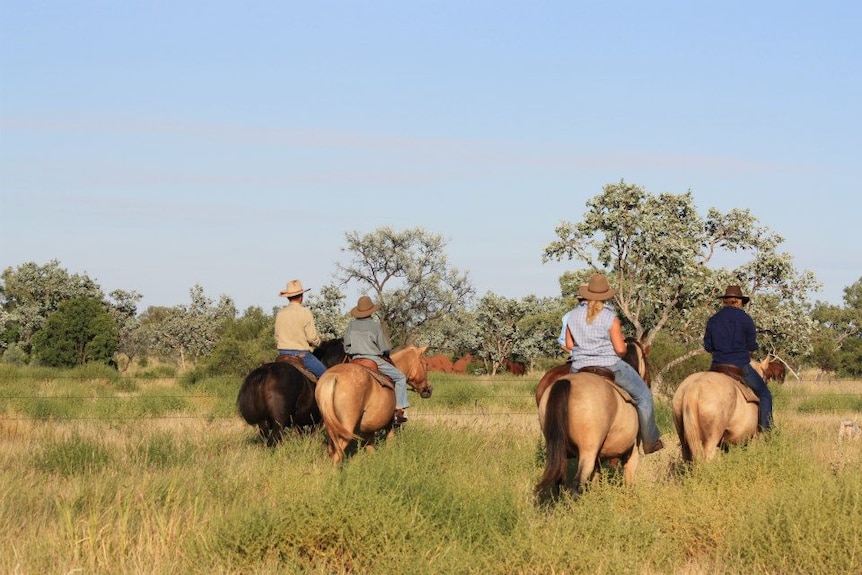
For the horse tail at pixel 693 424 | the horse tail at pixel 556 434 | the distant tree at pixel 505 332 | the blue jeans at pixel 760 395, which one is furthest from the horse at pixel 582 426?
the distant tree at pixel 505 332

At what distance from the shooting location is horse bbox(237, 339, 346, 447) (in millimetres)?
11969

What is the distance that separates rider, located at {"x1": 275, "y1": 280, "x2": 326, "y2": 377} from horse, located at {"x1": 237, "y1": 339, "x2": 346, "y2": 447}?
15 centimetres

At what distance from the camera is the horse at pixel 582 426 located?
8.47m

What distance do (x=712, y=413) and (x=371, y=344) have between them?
3.88 m

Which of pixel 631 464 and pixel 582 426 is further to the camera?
pixel 631 464

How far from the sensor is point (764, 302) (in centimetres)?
2777

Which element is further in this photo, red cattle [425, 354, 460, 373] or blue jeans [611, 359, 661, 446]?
red cattle [425, 354, 460, 373]

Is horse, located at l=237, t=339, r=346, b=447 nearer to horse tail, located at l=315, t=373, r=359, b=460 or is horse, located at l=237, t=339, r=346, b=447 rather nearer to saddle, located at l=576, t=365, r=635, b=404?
horse tail, located at l=315, t=373, r=359, b=460

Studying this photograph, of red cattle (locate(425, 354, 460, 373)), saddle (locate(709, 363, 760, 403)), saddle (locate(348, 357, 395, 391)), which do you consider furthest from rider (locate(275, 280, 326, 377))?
red cattle (locate(425, 354, 460, 373))

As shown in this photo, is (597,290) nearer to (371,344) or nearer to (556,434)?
(556,434)

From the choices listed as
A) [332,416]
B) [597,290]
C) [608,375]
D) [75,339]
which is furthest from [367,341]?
[75,339]

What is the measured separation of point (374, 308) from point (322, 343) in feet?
3.66

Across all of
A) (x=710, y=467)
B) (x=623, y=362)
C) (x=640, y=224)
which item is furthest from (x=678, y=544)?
(x=640, y=224)

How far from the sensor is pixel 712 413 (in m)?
9.84
